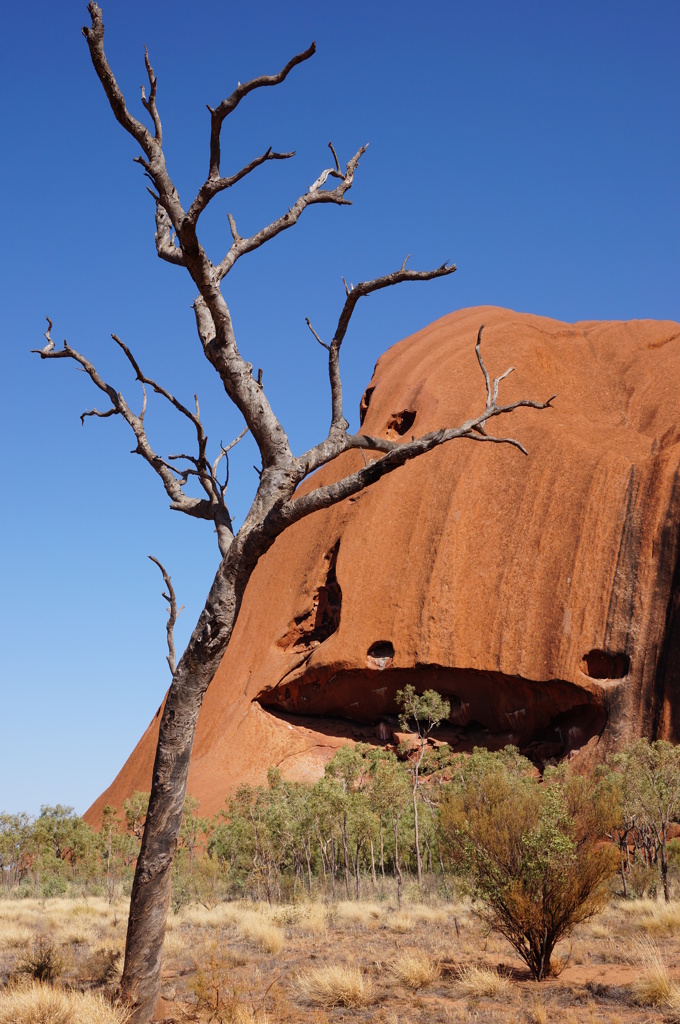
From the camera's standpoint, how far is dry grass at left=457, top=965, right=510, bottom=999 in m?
8.02

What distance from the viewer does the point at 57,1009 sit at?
608 cm

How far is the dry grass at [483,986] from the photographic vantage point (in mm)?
8016

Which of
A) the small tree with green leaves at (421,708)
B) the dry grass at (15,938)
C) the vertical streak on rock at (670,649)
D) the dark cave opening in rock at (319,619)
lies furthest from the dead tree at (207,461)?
the dark cave opening in rock at (319,619)

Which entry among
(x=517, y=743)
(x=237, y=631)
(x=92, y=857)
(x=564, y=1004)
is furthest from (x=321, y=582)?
(x=564, y=1004)

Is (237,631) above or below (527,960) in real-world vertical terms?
above

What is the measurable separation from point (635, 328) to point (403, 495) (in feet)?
68.3

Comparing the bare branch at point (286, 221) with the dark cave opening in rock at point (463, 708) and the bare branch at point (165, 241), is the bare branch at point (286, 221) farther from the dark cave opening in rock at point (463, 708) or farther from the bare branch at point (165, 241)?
the dark cave opening in rock at point (463, 708)

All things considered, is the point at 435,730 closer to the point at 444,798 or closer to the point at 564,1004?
the point at 444,798

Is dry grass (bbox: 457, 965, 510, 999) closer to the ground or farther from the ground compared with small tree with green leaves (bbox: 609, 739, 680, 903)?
closer to the ground

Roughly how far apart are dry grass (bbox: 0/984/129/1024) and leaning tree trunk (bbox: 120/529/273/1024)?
27 cm

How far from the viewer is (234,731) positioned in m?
37.5

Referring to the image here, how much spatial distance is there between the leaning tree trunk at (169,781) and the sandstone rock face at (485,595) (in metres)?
27.2

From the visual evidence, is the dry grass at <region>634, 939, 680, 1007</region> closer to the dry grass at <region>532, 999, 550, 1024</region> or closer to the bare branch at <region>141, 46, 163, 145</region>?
the dry grass at <region>532, 999, 550, 1024</region>

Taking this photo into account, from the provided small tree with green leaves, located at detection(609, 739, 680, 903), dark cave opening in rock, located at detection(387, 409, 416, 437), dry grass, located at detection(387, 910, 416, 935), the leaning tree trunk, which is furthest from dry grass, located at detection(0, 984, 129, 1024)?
dark cave opening in rock, located at detection(387, 409, 416, 437)
